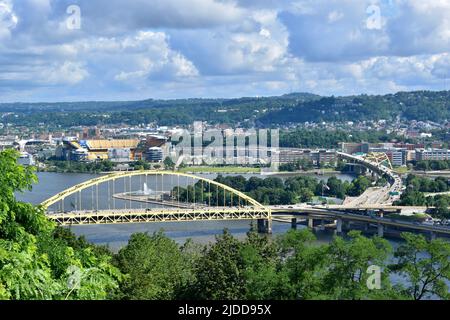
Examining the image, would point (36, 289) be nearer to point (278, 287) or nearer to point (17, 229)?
point (17, 229)

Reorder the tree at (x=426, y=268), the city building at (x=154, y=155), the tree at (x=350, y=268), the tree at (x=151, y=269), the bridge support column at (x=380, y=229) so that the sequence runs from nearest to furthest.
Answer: the tree at (x=350, y=268) → the tree at (x=426, y=268) → the tree at (x=151, y=269) → the bridge support column at (x=380, y=229) → the city building at (x=154, y=155)

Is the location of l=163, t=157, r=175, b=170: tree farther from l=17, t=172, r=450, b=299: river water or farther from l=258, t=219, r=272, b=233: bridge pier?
l=258, t=219, r=272, b=233: bridge pier

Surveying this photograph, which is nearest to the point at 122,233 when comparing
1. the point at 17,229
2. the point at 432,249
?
the point at 432,249

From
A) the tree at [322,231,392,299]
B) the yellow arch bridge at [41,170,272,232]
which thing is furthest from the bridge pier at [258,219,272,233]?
the tree at [322,231,392,299]

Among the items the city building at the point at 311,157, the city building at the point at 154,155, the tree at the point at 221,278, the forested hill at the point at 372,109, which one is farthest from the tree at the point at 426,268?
the forested hill at the point at 372,109

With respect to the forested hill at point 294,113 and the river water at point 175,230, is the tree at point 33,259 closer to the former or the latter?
the river water at point 175,230

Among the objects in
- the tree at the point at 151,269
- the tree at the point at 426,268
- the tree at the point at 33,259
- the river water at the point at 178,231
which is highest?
the tree at the point at 33,259

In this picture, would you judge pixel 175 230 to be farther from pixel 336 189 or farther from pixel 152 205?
pixel 336 189
